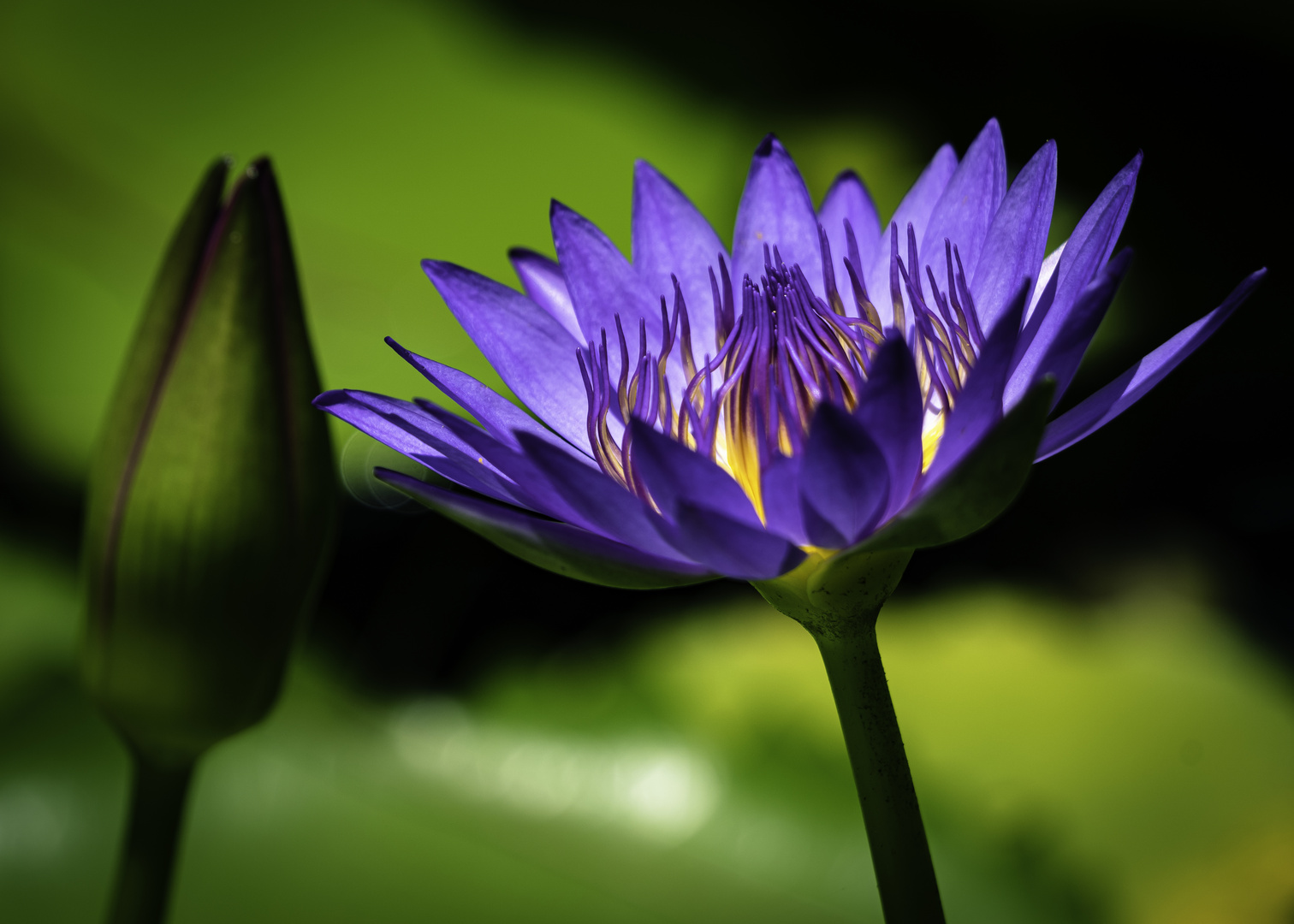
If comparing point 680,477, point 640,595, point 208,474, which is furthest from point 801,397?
point 640,595

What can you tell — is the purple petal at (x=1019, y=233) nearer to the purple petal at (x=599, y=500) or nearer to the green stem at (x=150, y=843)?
the purple petal at (x=599, y=500)

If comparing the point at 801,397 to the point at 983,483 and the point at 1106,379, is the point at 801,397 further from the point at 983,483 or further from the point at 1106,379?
the point at 1106,379

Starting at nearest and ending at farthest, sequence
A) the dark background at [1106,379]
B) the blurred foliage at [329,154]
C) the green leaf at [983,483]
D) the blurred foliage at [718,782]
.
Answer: the green leaf at [983,483] < the blurred foliage at [718,782] < the dark background at [1106,379] < the blurred foliage at [329,154]

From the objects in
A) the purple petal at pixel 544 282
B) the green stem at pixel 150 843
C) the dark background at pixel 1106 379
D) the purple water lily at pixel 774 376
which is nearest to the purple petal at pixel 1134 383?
the purple water lily at pixel 774 376

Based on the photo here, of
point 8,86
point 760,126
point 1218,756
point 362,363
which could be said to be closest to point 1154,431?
point 1218,756

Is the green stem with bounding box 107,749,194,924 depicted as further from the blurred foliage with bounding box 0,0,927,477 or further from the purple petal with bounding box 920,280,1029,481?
the blurred foliage with bounding box 0,0,927,477

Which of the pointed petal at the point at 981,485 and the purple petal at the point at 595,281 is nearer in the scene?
the pointed petal at the point at 981,485
